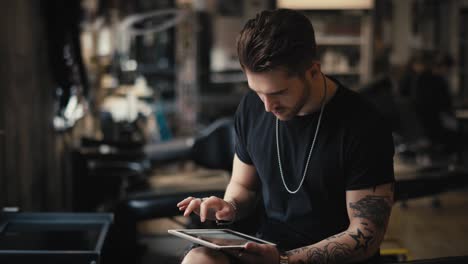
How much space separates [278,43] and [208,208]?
522mm

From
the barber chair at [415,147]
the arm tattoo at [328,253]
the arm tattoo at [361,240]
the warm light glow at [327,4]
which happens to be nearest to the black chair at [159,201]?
the arm tattoo at [328,253]

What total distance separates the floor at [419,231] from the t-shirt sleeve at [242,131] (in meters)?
1.27

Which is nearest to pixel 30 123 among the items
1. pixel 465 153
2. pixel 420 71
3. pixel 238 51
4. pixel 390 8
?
pixel 238 51

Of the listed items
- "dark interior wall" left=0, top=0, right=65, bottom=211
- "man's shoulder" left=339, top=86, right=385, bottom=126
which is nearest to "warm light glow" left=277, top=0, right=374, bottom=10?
"dark interior wall" left=0, top=0, right=65, bottom=211

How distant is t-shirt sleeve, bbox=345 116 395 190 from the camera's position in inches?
79.4

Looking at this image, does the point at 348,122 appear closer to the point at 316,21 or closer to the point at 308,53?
the point at 308,53

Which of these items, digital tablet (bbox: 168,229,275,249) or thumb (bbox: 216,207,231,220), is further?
thumb (bbox: 216,207,231,220)

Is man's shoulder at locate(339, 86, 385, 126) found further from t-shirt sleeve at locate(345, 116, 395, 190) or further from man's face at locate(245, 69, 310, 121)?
man's face at locate(245, 69, 310, 121)

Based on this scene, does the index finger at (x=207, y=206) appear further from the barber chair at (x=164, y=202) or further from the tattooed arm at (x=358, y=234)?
the barber chair at (x=164, y=202)

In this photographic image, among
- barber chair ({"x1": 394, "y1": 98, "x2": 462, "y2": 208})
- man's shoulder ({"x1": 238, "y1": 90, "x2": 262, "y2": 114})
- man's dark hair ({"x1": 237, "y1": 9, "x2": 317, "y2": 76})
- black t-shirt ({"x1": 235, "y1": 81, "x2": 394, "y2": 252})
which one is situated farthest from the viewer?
barber chair ({"x1": 394, "y1": 98, "x2": 462, "y2": 208})

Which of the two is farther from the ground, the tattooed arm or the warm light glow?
the warm light glow

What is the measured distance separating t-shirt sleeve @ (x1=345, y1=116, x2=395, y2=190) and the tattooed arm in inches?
1.1

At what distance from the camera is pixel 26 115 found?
3828 millimetres

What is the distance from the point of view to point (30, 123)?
3928 millimetres
